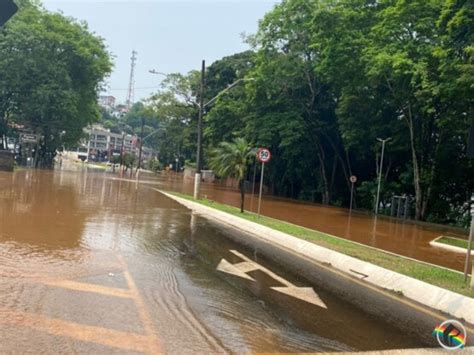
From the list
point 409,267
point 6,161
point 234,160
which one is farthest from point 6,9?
point 6,161

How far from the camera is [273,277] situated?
8969 millimetres

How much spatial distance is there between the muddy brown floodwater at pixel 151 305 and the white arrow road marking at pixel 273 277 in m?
0.14

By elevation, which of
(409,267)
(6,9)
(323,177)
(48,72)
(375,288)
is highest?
(48,72)

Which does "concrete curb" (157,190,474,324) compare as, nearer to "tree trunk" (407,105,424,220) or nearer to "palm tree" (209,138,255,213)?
"palm tree" (209,138,255,213)

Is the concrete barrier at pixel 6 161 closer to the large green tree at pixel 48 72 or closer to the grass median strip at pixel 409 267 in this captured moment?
the large green tree at pixel 48 72

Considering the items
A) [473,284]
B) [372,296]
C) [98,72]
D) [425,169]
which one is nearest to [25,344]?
[372,296]

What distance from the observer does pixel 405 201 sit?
3466cm

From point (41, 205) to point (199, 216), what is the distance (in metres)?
5.63

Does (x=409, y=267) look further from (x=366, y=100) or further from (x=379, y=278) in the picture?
(x=366, y=100)

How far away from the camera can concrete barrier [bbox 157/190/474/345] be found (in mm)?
7293

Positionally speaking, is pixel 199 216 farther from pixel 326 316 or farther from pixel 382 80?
pixel 382 80

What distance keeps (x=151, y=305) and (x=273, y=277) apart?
3131 mm

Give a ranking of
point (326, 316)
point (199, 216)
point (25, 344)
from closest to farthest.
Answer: point (25, 344) → point (326, 316) → point (199, 216)

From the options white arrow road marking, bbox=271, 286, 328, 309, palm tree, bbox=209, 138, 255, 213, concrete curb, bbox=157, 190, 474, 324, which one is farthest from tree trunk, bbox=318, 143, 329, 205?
white arrow road marking, bbox=271, 286, 328, 309
